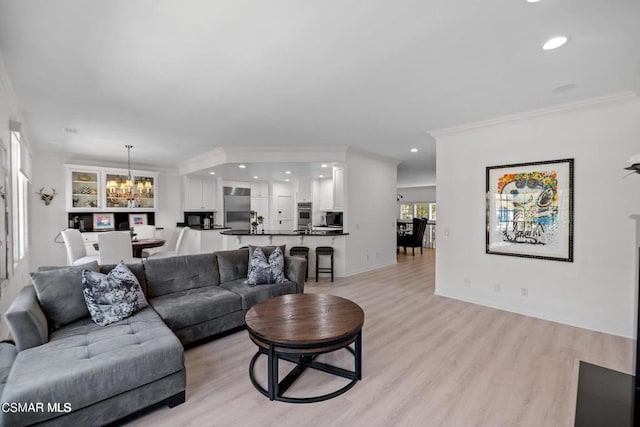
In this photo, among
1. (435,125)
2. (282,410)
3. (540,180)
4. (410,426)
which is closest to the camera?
(410,426)

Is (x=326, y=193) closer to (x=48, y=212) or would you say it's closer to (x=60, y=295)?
(x=60, y=295)

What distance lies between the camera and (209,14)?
5.92ft

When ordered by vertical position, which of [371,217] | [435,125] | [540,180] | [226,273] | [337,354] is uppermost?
[435,125]

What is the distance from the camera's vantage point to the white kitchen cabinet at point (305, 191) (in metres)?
7.49

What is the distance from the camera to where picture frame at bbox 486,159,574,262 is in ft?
11.1

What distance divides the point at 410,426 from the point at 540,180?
10.9 ft

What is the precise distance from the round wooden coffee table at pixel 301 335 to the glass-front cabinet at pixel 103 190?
195 inches

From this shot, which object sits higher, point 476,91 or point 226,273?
point 476,91

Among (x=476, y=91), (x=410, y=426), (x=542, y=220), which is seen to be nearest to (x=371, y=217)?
(x=542, y=220)

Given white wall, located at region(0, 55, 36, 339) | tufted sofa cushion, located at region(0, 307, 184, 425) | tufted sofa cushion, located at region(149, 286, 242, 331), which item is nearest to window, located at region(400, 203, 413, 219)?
tufted sofa cushion, located at region(149, 286, 242, 331)

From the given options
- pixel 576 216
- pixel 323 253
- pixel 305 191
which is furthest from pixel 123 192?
pixel 576 216

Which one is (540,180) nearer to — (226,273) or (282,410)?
(282,410)

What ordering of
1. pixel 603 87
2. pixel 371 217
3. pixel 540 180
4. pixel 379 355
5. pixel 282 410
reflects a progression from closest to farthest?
1. pixel 282 410
2. pixel 379 355
3. pixel 603 87
4. pixel 540 180
5. pixel 371 217

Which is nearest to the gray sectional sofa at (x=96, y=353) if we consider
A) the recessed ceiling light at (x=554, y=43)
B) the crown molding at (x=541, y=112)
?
the recessed ceiling light at (x=554, y=43)
